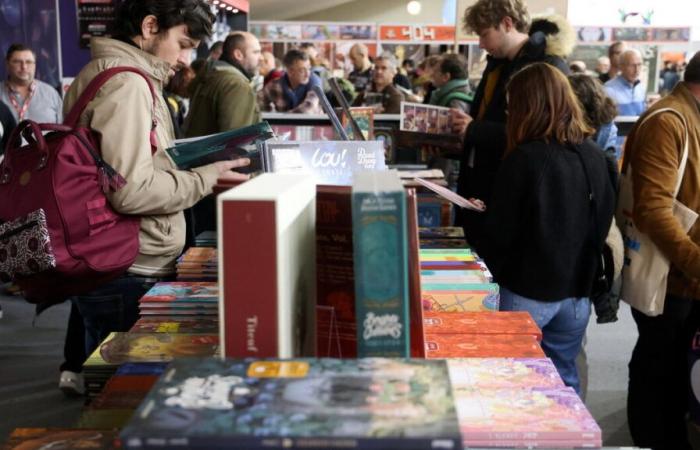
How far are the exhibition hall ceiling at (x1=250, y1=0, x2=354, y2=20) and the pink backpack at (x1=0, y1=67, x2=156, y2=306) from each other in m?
16.0

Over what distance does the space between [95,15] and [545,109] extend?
184 inches

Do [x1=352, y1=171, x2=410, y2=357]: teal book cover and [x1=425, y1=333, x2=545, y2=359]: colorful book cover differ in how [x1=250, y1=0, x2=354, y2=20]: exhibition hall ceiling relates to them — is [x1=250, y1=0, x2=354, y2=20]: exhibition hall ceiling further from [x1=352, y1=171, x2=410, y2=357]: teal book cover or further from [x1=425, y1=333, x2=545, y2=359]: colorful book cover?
[x1=352, y1=171, x2=410, y2=357]: teal book cover

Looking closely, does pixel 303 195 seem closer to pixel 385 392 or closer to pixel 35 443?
pixel 385 392

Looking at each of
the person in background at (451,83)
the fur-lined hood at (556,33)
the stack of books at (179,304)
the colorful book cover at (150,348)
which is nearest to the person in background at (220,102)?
the fur-lined hood at (556,33)

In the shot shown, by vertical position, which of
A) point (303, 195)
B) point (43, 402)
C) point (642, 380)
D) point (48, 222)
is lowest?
point (43, 402)

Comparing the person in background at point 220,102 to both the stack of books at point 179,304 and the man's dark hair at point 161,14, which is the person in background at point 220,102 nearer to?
the man's dark hair at point 161,14

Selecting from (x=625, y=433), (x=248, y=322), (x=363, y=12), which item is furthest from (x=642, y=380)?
(x=363, y=12)

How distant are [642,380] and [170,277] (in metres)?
1.68

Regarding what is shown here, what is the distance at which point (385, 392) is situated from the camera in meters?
0.80

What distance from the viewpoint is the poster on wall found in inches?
235

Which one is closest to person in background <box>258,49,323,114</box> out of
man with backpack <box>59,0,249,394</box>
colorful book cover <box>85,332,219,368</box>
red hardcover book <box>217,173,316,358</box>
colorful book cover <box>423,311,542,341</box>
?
man with backpack <box>59,0,249,394</box>

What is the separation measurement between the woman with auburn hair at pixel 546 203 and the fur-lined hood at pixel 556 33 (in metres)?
0.83

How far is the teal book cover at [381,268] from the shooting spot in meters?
0.89

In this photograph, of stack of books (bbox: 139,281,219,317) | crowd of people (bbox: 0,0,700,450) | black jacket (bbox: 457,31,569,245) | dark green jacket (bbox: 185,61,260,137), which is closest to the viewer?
stack of books (bbox: 139,281,219,317)
